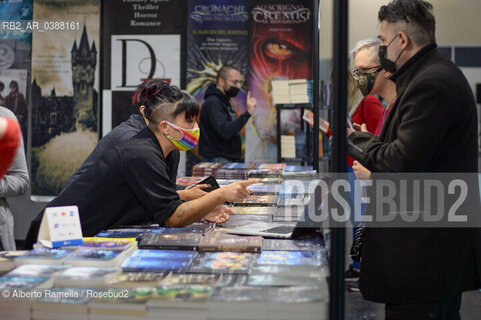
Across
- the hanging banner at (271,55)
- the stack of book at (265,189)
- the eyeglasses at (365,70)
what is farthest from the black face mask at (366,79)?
the hanging banner at (271,55)

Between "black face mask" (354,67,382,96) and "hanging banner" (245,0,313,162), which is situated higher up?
"hanging banner" (245,0,313,162)

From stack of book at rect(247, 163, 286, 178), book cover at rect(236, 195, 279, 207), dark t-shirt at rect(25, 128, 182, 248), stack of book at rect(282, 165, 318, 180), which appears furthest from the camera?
stack of book at rect(247, 163, 286, 178)

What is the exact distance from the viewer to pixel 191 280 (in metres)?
1.64

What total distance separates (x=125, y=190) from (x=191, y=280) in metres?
1.03

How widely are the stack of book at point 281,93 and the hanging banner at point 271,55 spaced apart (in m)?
0.44

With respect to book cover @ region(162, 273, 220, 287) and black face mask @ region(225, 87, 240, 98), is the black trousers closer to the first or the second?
book cover @ region(162, 273, 220, 287)

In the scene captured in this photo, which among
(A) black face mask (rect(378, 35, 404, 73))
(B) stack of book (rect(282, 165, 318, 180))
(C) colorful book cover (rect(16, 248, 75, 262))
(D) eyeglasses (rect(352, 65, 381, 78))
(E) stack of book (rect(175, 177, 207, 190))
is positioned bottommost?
(C) colorful book cover (rect(16, 248, 75, 262))

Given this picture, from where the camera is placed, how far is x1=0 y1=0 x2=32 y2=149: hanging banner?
628cm

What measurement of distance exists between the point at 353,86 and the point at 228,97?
5.85 feet

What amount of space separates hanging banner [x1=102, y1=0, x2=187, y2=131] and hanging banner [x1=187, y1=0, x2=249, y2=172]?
0.14m

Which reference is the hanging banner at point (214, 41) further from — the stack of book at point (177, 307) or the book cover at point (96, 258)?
the stack of book at point (177, 307)

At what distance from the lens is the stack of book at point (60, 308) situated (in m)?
1.48

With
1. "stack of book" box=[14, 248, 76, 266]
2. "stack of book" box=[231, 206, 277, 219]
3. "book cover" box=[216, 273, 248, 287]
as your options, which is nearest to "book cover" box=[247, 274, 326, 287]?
"book cover" box=[216, 273, 248, 287]

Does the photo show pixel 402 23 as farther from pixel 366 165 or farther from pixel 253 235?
pixel 253 235
